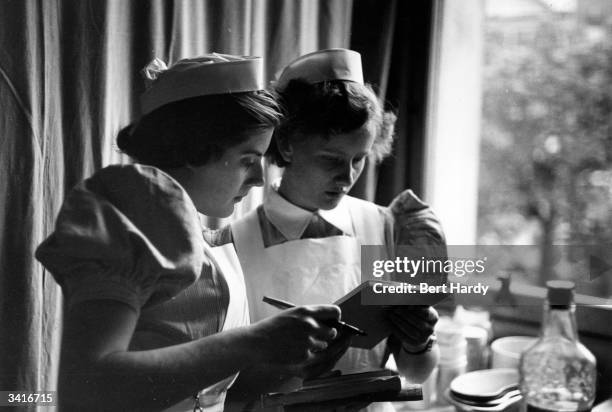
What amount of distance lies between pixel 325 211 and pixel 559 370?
432mm

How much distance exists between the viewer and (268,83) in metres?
0.82

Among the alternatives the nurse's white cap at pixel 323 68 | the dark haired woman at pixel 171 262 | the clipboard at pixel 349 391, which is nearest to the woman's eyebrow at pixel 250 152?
the dark haired woman at pixel 171 262

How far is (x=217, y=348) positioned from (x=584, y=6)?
0.81 m

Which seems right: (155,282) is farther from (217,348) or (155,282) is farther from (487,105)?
(487,105)

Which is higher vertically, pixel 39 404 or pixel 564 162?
pixel 564 162

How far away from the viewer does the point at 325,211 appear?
0.88 m

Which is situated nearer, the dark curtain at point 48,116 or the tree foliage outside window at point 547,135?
the dark curtain at point 48,116

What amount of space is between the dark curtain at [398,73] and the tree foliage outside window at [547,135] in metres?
0.12

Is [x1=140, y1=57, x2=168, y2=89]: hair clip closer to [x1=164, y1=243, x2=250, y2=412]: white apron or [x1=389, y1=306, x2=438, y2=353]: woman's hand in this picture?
[x1=164, y1=243, x2=250, y2=412]: white apron

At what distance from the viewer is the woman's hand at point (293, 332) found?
792 millimetres

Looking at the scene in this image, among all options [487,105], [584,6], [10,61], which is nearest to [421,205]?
[487,105]

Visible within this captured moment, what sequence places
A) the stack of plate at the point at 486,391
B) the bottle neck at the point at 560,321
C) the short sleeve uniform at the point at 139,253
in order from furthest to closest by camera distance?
the stack of plate at the point at 486,391, the bottle neck at the point at 560,321, the short sleeve uniform at the point at 139,253

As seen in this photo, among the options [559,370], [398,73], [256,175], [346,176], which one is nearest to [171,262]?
[256,175]

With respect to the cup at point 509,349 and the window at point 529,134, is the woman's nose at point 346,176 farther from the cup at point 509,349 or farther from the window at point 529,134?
the cup at point 509,349
